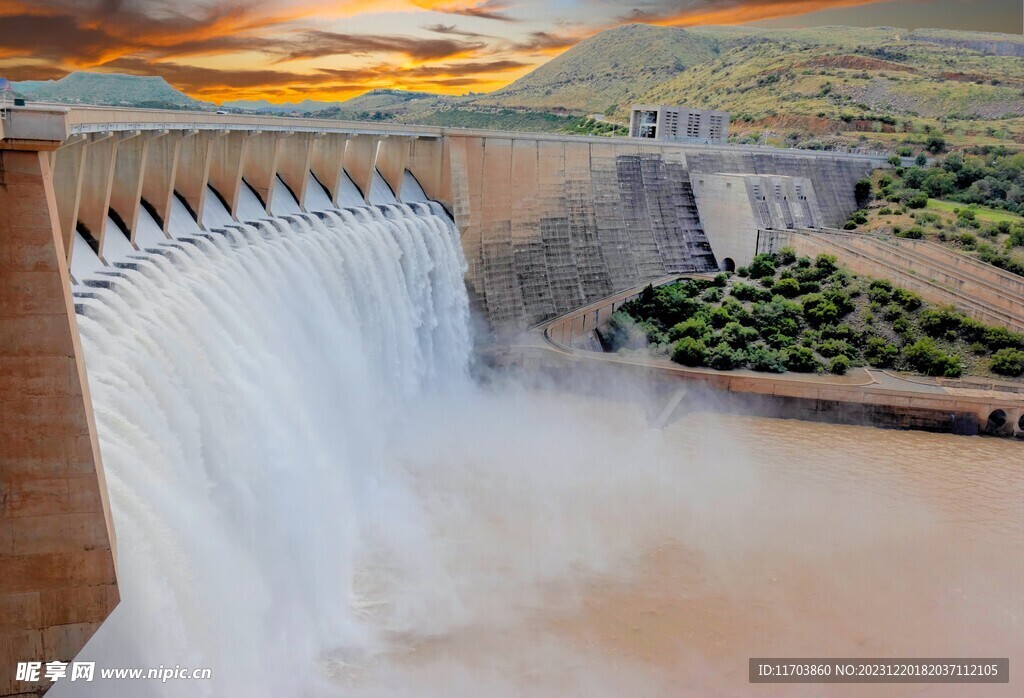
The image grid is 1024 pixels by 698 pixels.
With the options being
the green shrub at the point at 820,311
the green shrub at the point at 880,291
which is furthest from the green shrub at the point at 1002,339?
the green shrub at the point at 820,311

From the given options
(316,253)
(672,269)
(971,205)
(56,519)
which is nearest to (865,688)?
(56,519)

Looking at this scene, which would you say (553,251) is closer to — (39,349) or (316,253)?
(316,253)

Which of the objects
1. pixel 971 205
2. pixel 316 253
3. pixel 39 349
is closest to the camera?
pixel 39 349

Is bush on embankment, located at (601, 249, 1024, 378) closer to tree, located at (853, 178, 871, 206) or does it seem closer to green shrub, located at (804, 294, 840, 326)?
green shrub, located at (804, 294, 840, 326)

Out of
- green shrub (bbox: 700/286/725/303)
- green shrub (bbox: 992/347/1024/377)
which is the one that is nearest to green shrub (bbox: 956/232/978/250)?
green shrub (bbox: 992/347/1024/377)

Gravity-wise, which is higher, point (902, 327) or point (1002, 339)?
point (902, 327)

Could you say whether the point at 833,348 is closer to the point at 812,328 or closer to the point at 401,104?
the point at 812,328

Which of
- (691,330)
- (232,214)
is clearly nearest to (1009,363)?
(691,330)
